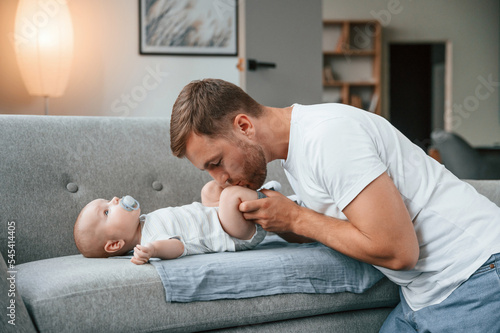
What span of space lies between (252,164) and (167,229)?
0.37m

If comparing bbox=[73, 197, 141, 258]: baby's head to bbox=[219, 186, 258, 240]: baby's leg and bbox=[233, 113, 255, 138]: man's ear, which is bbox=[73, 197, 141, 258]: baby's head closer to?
bbox=[219, 186, 258, 240]: baby's leg

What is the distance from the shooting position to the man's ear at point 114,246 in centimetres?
149

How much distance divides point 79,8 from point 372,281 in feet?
9.74

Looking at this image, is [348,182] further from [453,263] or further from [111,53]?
[111,53]

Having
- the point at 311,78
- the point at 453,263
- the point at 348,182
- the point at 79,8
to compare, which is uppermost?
the point at 79,8

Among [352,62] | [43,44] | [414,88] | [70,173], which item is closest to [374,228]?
[70,173]

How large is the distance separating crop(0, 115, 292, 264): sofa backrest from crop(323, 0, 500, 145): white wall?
642cm

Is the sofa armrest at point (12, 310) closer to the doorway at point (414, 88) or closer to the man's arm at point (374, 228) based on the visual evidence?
the man's arm at point (374, 228)

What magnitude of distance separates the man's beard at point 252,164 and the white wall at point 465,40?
6.79m

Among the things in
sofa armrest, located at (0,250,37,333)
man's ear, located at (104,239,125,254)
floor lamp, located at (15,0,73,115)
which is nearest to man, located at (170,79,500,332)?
man's ear, located at (104,239,125,254)

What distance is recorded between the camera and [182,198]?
6.20ft

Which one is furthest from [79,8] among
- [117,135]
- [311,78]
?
[117,135]

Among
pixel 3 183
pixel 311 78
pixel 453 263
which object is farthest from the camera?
pixel 311 78

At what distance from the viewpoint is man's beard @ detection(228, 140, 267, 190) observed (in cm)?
130
